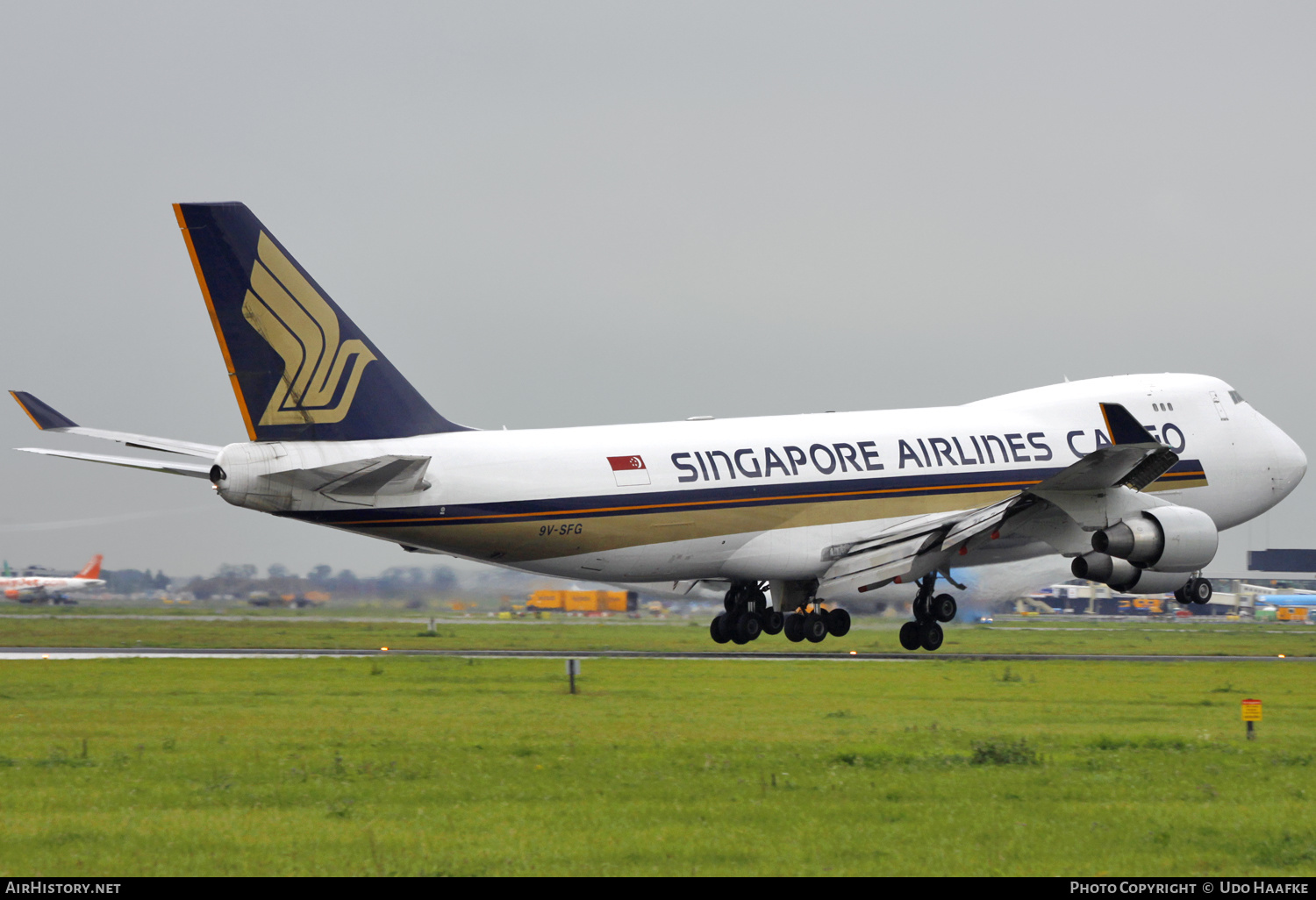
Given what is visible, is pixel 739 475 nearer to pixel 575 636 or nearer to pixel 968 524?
pixel 968 524

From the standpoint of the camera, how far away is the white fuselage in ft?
107

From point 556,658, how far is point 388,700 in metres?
15.6

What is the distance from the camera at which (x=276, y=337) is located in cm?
3089

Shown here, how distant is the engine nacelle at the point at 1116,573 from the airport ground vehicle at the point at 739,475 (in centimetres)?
9

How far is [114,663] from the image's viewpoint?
46469 mm

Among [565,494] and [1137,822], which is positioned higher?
[565,494]

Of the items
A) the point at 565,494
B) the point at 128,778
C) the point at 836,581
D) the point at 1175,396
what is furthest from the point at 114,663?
the point at 1175,396

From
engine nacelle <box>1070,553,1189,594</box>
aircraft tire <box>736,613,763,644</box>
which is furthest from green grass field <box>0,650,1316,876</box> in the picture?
engine nacelle <box>1070,553,1189,594</box>

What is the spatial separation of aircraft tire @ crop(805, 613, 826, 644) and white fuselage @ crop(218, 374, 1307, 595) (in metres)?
1.78

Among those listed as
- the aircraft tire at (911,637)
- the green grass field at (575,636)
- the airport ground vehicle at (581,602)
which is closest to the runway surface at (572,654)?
the green grass field at (575,636)

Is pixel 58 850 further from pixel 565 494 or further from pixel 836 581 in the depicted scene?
pixel 836 581

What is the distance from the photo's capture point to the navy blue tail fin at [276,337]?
30391mm

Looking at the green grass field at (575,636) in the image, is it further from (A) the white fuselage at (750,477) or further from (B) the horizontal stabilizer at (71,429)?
(B) the horizontal stabilizer at (71,429)
